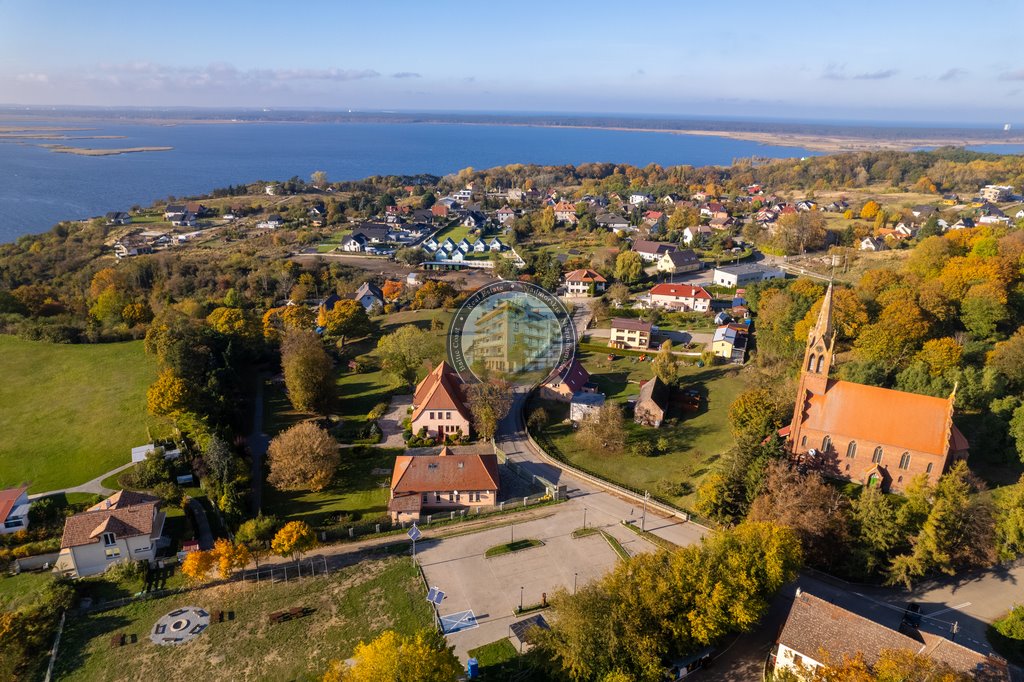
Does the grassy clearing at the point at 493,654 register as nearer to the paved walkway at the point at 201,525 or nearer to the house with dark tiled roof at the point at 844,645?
the house with dark tiled roof at the point at 844,645

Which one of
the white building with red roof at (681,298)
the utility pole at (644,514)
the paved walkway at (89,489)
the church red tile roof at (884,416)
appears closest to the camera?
the church red tile roof at (884,416)

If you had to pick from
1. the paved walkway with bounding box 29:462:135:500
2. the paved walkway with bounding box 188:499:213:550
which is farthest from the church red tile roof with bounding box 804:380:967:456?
the paved walkway with bounding box 29:462:135:500

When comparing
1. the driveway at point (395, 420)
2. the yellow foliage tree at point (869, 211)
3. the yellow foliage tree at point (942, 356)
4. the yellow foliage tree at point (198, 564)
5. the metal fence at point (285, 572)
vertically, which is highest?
the yellow foliage tree at point (869, 211)

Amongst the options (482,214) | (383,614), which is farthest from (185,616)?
(482,214)

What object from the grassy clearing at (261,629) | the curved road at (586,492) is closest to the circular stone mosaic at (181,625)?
the grassy clearing at (261,629)

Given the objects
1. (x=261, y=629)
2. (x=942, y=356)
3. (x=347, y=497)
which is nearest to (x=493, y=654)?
(x=261, y=629)

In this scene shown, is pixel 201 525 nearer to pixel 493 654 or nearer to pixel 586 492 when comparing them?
pixel 493 654

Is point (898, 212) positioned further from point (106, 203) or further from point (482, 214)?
point (106, 203)
